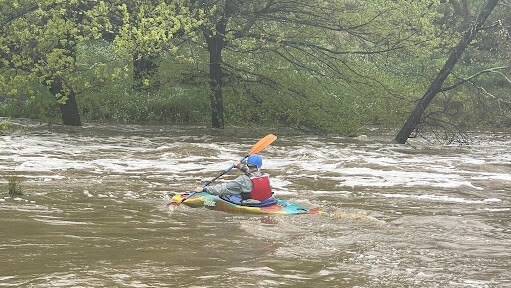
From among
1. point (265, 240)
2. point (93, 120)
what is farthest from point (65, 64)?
point (265, 240)

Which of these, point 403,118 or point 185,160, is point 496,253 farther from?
point 403,118

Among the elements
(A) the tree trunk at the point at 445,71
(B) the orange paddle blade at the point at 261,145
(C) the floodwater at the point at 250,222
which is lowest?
(C) the floodwater at the point at 250,222

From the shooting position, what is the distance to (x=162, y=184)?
11828 mm

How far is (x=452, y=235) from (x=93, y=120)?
51.7ft

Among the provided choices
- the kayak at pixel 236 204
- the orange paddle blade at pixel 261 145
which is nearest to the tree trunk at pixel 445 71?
the orange paddle blade at pixel 261 145

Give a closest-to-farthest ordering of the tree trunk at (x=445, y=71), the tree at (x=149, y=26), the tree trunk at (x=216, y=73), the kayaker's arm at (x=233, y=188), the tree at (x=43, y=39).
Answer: the kayaker's arm at (x=233, y=188) < the tree at (x=149, y=26) < the tree at (x=43, y=39) < the tree trunk at (x=445, y=71) < the tree trunk at (x=216, y=73)

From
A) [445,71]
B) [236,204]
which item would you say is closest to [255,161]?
[236,204]

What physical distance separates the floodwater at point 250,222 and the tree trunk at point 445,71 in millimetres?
2248

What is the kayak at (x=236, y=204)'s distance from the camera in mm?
9703

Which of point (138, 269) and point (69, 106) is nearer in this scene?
point (138, 269)

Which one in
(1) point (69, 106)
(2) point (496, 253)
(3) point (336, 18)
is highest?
(3) point (336, 18)

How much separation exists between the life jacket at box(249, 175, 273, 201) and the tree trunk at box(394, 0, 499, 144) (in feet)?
31.5

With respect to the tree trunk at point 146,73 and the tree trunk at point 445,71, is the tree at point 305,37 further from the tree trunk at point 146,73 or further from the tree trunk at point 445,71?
the tree trunk at point 146,73

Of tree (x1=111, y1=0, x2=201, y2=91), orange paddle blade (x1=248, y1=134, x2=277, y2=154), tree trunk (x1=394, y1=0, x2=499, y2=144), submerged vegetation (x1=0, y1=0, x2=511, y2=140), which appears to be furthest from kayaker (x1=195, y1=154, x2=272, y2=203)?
tree trunk (x1=394, y1=0, x2=499, y2=144)
